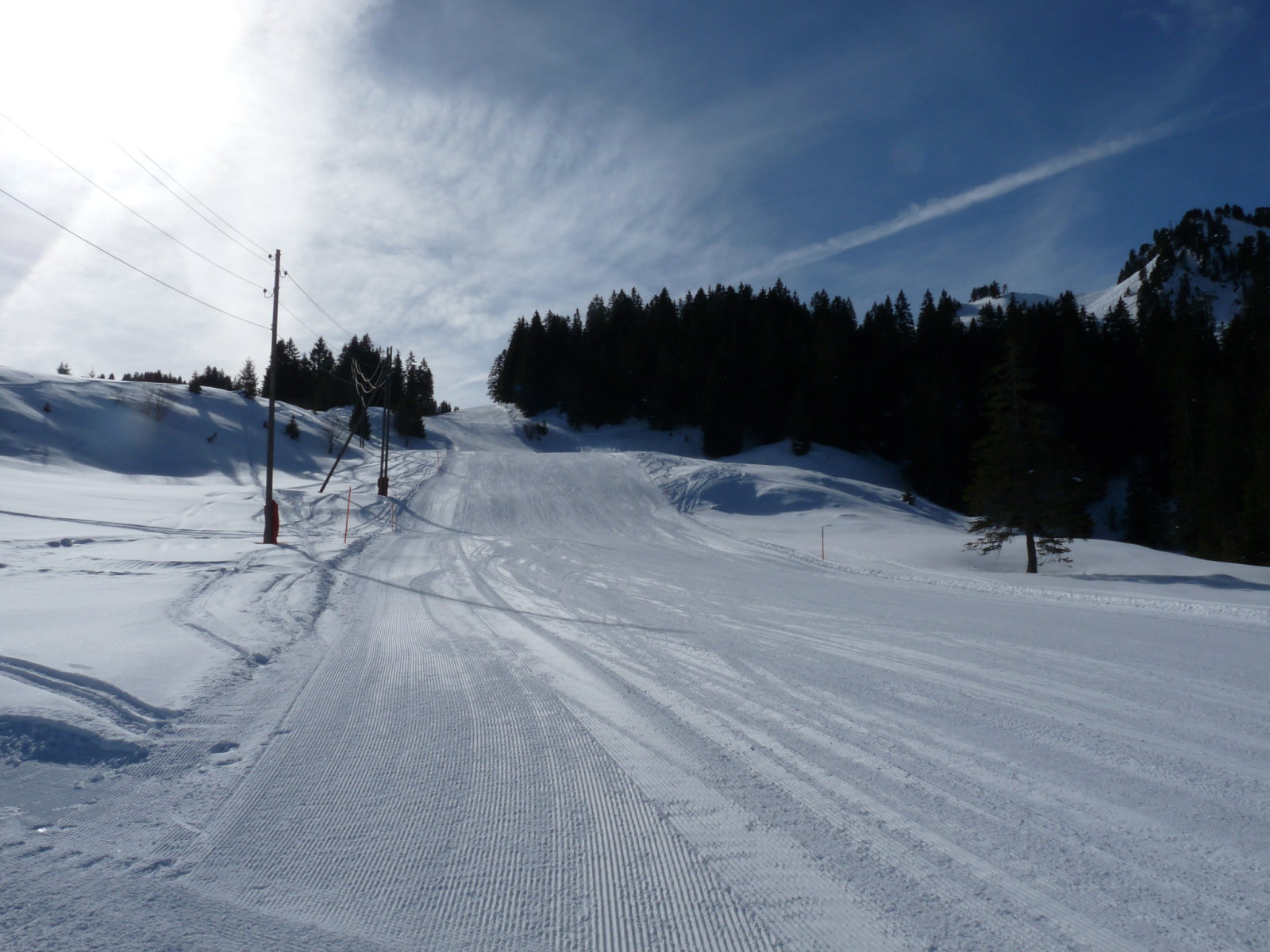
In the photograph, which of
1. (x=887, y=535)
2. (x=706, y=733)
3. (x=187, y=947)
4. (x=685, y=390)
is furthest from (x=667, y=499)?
(x=685, y=390)

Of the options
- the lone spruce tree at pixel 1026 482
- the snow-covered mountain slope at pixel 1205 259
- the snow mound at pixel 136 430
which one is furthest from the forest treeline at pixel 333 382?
the snow-covered mountain slope at pixel 1205 259

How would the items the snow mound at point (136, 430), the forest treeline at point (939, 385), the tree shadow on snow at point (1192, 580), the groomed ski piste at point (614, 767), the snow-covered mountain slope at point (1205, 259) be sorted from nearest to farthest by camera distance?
the groomed ski piste at point (614, 767) < the tree shadow on snow at point (1192, 580) < the snow mound at point (136, 430) < the forest treeline at point (939, 385) < the snow-covered mountain slope at point (1205, 259)

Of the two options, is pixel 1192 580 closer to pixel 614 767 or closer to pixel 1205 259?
pixel 614 767

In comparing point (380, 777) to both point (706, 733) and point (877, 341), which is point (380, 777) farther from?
point (877, 341)

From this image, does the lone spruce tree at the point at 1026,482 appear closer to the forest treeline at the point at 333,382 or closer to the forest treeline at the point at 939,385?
the forest treeline at the point at 939,385

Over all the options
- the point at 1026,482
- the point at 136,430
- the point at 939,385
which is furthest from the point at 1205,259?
the point at 136,430

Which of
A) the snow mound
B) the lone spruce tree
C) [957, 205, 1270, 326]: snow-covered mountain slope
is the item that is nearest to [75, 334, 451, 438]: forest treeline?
the snow mound

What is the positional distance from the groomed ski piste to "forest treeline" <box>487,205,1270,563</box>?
110 feet

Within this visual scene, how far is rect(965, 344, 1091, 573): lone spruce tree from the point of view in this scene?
20156 mm

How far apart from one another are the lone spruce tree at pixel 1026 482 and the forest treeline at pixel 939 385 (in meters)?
Result: 16.3

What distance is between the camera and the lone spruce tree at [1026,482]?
20156 mm

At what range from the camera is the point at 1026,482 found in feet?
66.9

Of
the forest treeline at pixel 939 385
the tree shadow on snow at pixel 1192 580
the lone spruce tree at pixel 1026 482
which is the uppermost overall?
the forest treeline at pixel 939 385

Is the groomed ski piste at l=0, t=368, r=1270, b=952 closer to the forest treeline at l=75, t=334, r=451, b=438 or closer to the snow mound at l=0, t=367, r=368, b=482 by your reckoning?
the snow mound at l=0, t=367, r=368, b=482
